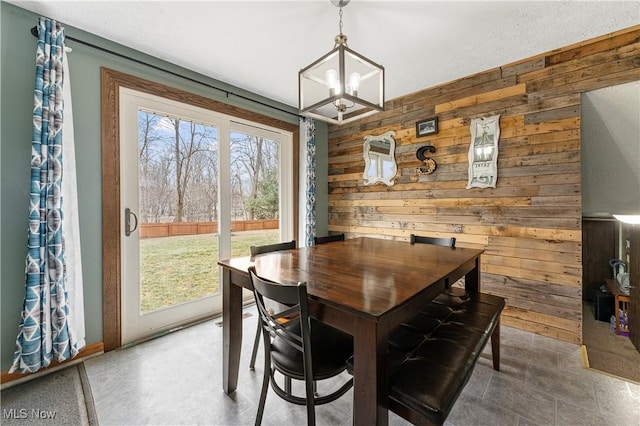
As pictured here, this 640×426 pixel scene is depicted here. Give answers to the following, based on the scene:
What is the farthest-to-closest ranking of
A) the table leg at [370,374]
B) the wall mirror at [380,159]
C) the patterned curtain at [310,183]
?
the patterned curtain at [310,183], the wall mirror at [380,159], the table leg at [370,374]

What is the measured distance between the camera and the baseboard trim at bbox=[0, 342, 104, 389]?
65.8 inches

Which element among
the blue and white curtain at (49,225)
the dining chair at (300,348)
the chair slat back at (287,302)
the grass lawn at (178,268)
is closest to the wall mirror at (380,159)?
the grass lawn at (178,268)

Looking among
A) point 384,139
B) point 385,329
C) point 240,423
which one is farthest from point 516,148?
point 240,423

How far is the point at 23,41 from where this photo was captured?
175 cm

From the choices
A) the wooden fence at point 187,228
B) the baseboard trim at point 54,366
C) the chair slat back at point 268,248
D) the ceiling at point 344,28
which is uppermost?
the ceiling at point 344,28

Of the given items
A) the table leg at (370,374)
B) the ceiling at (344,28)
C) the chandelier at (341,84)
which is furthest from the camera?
the ceiling at (344,28)

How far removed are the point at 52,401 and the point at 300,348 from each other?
5.55 ft

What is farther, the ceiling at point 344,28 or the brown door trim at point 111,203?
the brown door trim at point 111,203

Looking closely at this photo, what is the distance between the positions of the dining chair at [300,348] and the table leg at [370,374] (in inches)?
7.8

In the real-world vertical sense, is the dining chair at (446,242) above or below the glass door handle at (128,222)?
below

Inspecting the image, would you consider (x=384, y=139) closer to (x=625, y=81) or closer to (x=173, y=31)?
(x=625, y=81)

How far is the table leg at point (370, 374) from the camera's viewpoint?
88 cm

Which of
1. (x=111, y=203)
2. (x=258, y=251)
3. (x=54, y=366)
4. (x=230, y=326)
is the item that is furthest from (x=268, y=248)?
(x=54, y=366)

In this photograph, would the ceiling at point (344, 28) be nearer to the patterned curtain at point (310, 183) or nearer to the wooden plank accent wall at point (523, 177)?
the wooden plank accent wall at point (523, 177)
